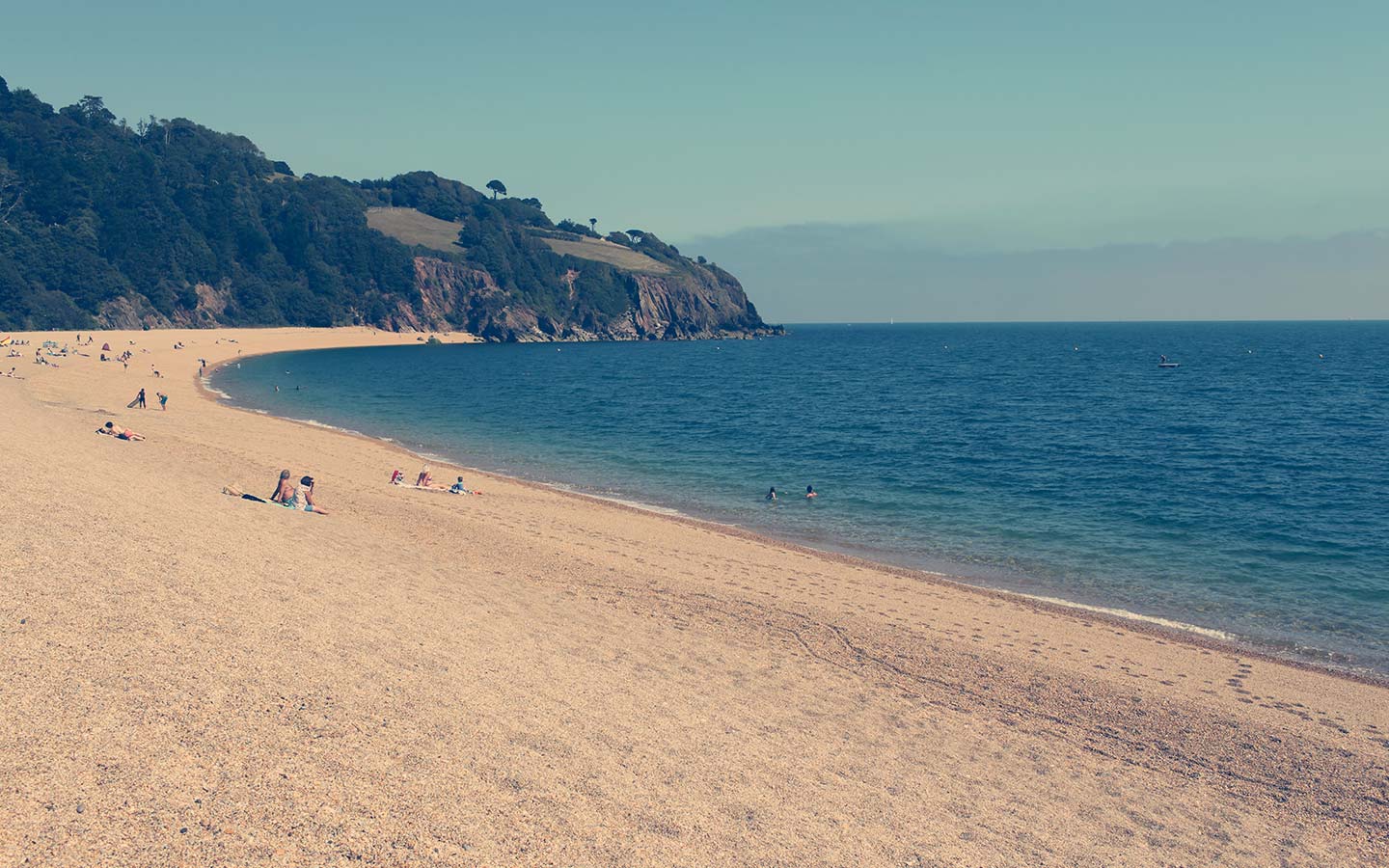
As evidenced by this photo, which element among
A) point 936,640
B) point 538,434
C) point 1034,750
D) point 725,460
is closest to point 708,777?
point 1034,750

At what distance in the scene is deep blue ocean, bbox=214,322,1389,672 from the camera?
23562 mm

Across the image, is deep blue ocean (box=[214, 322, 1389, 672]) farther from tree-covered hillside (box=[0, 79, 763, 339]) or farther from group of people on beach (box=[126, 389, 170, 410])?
tree-covered hillside (box=[0, 79, 763, 339])

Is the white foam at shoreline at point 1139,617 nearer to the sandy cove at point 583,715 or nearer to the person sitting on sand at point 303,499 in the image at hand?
the sandy cove at point 583,715

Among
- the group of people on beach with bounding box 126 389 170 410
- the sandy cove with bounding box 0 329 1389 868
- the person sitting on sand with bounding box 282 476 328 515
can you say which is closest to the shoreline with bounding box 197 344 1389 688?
the sandy cove with bounding box 0 329 1389 868

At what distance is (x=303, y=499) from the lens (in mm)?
22719

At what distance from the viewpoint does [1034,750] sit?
12.8m

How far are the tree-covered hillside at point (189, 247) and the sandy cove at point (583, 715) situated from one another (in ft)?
424

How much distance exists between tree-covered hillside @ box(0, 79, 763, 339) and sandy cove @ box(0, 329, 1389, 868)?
424 ft

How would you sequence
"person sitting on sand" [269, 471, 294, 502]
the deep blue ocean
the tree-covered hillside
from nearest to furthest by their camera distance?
"person sitting on sand" [269, 471, 294, 502], the deep blue ocean, the tree-covered hillside

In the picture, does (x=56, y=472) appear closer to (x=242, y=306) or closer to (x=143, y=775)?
(x=143, y=775)

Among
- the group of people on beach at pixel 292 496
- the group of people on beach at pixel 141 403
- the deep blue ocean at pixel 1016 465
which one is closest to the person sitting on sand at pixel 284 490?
the group of people on beach at pixel 292 496

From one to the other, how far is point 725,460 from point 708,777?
32.1 metres

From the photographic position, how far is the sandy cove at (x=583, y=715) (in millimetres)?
8484

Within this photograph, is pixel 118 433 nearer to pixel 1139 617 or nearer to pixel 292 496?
pixel 292 496
